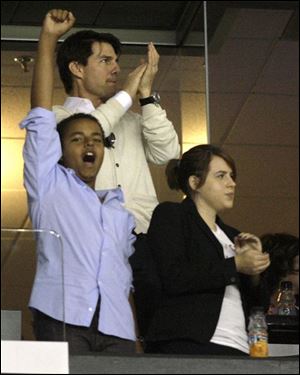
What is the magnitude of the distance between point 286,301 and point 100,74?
1293mm

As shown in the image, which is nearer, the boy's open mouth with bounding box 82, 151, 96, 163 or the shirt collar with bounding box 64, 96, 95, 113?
the boy's open mouth with bounding box 82, 151, 96, 163

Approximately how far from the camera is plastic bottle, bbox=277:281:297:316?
7547 millimetres

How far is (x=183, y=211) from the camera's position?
270 inches

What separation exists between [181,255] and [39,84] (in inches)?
35.4

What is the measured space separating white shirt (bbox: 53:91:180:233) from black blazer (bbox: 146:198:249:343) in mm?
435

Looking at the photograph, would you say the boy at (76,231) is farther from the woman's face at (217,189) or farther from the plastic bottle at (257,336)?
the plastic bottle at (257,336)

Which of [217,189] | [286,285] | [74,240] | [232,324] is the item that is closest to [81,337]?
[74,240]

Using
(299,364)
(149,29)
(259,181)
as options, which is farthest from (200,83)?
(299,364)

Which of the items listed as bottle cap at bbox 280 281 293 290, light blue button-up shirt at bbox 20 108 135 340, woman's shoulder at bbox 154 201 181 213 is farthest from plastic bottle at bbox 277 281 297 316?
light blue button-up shirt at bbox 20 108 135 340

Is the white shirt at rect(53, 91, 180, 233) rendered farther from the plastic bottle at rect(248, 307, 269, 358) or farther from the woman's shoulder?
the plastic bottle at rect(248, 307, 269, 358)

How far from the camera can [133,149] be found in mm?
7414

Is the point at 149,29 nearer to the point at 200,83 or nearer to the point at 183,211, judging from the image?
the point at 200,83

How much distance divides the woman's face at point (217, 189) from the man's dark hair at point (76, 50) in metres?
0.86

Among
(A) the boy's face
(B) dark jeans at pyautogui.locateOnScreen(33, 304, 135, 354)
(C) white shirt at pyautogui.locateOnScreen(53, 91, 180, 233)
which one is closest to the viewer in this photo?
(B) dark jeans at pyautogui.locateOnScreen(33, 304, 135, 354)
